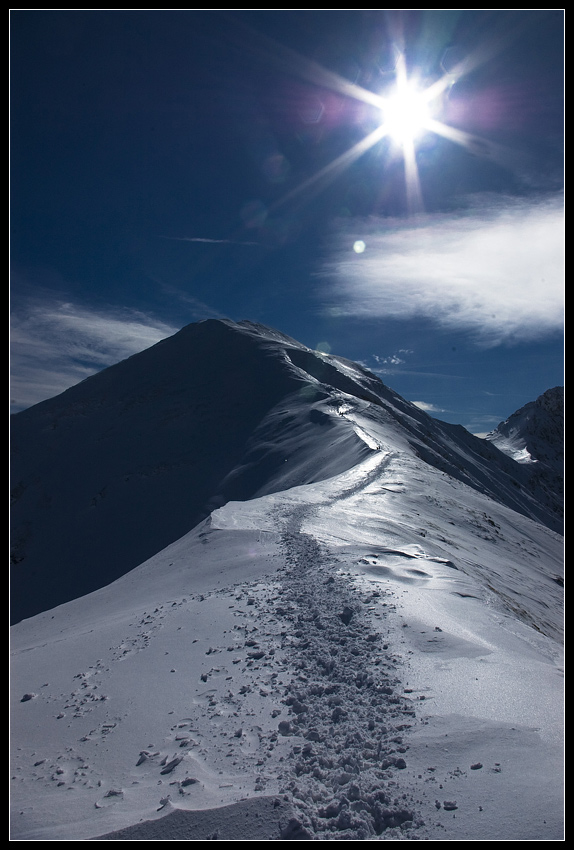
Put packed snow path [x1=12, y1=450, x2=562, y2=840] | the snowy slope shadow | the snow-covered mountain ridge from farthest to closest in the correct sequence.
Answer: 1. the snow-covered mountain ridge
2. packed snow path [x1=12, y1=450, x2=562, y2=840]
3. the snowy slope shadow

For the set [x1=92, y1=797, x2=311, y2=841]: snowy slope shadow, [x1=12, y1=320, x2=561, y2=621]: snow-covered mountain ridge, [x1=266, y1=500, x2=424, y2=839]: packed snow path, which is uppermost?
[x1=12, y1=320, x2=561, y2=621]: snow-covered mountain ridge

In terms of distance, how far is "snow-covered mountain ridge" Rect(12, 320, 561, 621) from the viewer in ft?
109

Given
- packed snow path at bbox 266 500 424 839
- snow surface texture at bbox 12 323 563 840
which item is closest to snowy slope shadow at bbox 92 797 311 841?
snow surface texture at bbox 12 323 563 840

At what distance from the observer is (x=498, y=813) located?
368cm

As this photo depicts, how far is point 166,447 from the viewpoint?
1694 inches

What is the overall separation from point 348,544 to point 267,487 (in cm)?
2028

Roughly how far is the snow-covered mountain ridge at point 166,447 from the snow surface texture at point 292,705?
1592 centimetres

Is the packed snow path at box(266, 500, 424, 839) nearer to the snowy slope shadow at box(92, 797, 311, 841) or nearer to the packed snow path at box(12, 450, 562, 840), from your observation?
the packed snow path at box(12, 450, 562, 840)

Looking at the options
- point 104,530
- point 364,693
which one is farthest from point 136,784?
point 104,530

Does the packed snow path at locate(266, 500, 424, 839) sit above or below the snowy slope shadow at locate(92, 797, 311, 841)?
above

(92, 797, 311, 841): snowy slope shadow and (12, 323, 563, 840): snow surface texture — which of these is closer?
(92, 797, 311, 841): snowy slope shadow

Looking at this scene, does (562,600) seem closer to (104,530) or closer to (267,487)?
(267,487)

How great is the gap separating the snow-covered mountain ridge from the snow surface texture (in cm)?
1592

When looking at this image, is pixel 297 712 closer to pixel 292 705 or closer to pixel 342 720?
pixel 292 705
